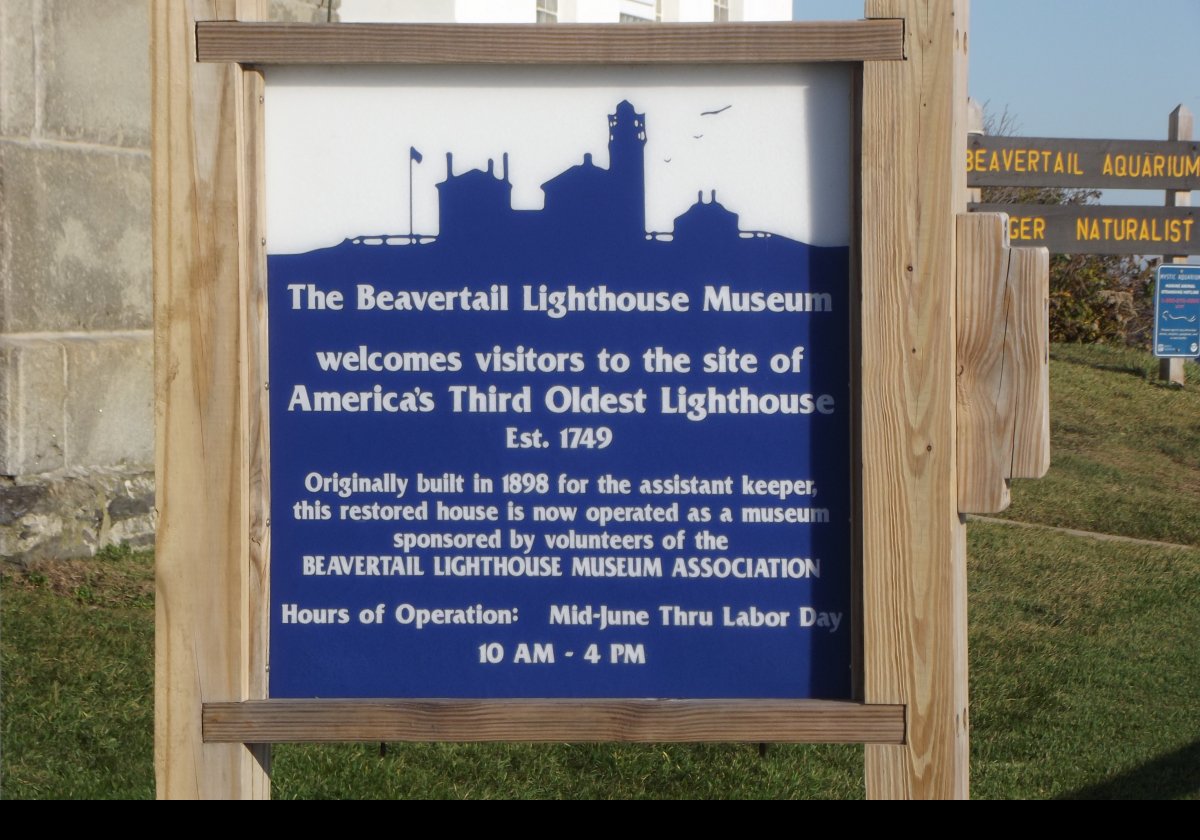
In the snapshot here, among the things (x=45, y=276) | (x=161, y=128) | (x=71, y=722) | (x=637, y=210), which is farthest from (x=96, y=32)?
(x=637, y=210)

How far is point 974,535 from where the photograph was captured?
8.42 meters

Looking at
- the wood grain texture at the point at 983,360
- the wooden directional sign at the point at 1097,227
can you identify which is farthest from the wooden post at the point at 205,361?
the wooden directional sign at the point at 1097,227

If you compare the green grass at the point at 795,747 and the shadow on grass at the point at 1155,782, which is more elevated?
the green grass at the point at 795,747

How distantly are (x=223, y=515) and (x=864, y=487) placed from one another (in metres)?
1.15

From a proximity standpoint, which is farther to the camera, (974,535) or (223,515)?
(974,535)

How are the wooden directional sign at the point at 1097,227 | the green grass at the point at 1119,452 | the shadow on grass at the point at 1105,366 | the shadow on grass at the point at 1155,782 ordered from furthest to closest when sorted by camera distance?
the shadow on grass at the point at 1105,366
the wooden directional sign at the point at 1097,227
the green grass at the point at 1119,452
the shadow on grass at the point at 1155,782

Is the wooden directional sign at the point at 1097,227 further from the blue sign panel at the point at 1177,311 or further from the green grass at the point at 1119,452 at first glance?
the green grass at the point at 1119,452

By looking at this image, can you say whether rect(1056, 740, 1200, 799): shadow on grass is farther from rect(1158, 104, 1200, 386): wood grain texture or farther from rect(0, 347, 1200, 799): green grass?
rect(1158, 104, 1200, 386): wood grain texture

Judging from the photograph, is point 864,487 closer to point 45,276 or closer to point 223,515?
point 223,515

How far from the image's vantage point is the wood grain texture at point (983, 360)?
7.86ft

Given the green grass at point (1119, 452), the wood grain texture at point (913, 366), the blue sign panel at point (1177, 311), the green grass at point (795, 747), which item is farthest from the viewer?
the blue sign panel at point (1177, 311)

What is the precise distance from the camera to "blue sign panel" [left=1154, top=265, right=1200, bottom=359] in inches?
493

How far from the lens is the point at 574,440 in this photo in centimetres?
243

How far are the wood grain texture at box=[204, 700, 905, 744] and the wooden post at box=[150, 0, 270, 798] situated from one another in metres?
0.22
